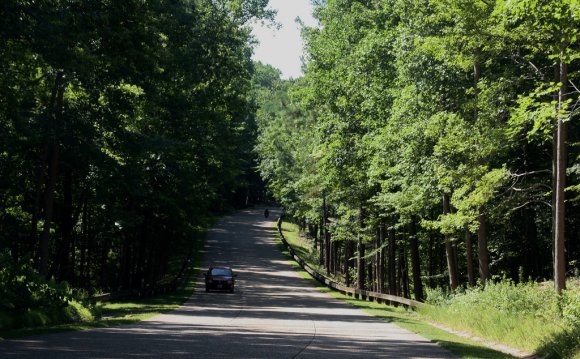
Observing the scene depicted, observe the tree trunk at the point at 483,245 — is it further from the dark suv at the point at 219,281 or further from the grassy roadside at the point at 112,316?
the dark suv at the point at 219,281

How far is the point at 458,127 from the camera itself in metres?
24.6

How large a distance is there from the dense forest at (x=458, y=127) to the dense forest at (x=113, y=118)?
19.0 ft

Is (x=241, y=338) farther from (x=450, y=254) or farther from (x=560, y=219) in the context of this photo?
(x=450, y=254)

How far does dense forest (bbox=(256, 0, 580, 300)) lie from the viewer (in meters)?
20.5

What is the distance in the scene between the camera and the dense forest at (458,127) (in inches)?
806

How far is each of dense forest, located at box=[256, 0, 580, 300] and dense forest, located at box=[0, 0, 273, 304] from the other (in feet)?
19.0

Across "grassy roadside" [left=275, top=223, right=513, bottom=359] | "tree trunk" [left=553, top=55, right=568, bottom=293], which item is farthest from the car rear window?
"tree trunk" [left=553, top=55, right=568, bottom=293]

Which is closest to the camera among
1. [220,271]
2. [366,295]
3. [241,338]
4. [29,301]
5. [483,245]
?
[241,338]

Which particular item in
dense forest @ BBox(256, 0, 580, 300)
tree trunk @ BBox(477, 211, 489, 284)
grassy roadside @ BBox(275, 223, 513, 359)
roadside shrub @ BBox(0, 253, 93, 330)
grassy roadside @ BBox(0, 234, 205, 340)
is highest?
dense forest @ BBox(256, 0, 580, 300)

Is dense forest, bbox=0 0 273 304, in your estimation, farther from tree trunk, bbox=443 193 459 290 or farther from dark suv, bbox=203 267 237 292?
tree trunk, bbox=443 193 459 290

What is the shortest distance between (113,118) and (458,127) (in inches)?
463

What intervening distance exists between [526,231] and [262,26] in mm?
19382

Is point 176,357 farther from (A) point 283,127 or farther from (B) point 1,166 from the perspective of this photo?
(A) point 283,127

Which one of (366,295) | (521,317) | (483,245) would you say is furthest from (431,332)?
(366,295)
